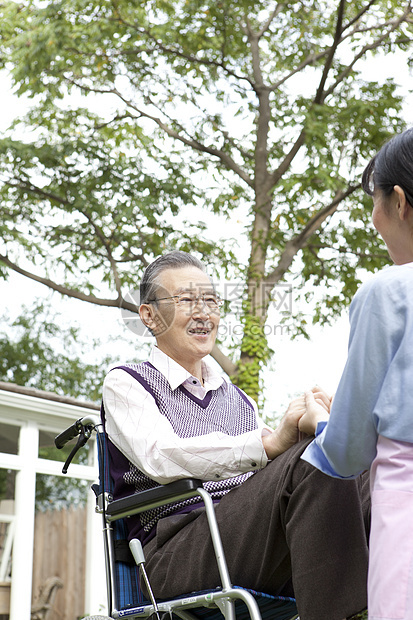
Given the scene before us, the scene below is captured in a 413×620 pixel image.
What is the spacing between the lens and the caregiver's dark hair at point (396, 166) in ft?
4.71

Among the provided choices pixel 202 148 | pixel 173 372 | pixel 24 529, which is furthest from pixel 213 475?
pixel 202 148

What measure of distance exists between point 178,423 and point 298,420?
542 mm

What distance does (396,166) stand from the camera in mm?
1454

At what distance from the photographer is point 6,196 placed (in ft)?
32.9

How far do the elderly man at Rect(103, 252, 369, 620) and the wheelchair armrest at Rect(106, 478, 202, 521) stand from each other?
0.26 ft

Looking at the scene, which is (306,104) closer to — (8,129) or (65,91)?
(65,91)

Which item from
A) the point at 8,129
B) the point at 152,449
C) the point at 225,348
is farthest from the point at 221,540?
the point at 8,129

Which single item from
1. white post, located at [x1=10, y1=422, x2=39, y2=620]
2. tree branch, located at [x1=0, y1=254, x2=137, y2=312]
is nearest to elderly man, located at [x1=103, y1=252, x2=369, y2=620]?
white post, located at [x1=10, y1=422, x2=39, y2=620]

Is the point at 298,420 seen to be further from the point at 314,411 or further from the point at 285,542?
the point at 285,542

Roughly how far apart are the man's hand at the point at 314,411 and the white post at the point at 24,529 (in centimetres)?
501

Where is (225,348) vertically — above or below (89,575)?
above

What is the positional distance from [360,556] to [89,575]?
19.8ft

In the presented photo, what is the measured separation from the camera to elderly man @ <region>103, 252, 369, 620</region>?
144 cm

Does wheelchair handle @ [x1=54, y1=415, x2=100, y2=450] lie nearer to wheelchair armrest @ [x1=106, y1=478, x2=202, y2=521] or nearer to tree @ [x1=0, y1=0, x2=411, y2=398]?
wheelchair armrest @ [x1=106, y1=478, x2=202, y2=521]
